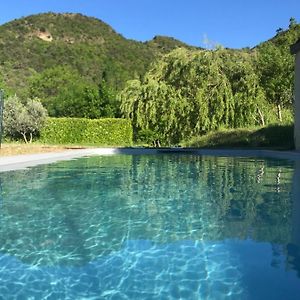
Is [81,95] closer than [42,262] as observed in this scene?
No

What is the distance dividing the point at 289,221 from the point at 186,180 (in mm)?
5037

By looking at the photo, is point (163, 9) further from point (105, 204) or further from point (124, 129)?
point (105, 204)

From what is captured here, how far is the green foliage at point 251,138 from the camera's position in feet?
71.0

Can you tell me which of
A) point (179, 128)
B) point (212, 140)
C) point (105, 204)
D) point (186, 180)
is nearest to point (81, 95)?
point (179, 128)

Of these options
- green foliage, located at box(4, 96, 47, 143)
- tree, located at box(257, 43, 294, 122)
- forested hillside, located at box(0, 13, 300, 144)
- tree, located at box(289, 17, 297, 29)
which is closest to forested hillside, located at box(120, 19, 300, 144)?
forested hillside, located at box(0, 13, 300, 144)

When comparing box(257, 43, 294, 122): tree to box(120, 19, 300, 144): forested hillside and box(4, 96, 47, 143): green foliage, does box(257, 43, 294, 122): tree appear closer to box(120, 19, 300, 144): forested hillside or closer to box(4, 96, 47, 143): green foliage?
box(120, 19, 300, 144): forested hillside

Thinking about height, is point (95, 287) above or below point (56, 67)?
below

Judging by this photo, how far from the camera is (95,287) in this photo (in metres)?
4.10

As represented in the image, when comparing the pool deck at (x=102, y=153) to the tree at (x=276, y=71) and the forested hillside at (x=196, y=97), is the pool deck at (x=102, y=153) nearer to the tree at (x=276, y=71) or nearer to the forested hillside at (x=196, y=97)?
the forested hillside at (x=196, y=97)

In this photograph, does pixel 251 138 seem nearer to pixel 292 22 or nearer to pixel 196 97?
pixel 196 97

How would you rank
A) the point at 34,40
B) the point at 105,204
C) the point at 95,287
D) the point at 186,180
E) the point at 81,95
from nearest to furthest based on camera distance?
the point at 95,287
the point at 105,204
the point at 186,180
the point at 81,95
the point at 34,40

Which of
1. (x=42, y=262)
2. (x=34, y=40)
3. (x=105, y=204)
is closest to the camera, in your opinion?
(x=42, y=262)

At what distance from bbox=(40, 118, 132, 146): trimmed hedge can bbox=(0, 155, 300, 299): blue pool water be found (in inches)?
632

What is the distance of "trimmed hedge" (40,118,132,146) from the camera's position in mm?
26969
